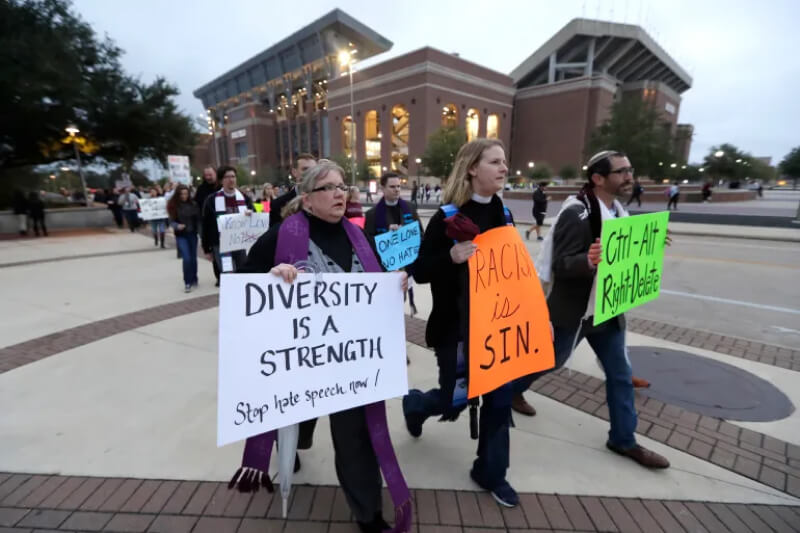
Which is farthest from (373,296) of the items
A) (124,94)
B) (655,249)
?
(124,94)

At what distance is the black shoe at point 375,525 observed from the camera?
6.70 ft

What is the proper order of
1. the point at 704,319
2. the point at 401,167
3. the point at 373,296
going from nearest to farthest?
the point at 373,296 < the point at 704,319 < the point at 401,167

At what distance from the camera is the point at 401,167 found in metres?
69.8

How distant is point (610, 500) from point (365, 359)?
1.68m

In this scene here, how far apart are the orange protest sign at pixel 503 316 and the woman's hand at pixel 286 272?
2.85 feet

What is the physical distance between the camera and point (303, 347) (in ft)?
6.27

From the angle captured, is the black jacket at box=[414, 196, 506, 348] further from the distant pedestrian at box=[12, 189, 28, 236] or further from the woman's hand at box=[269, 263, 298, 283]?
the distant pedestrian at box=[12, 189, 28, 236]

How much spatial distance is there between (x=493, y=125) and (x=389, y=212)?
234 ft

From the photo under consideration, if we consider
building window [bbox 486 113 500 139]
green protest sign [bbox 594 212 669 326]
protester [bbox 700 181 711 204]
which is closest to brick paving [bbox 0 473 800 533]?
green protest sign [bbox 594 212 669 326]

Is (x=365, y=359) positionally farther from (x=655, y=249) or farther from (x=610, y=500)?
(x=655, y=249)

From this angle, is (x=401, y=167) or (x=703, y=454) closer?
(x=703, y=454)

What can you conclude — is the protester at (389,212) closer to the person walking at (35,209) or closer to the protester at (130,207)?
the protester at (130,207)

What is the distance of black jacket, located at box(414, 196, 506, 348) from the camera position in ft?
7.02

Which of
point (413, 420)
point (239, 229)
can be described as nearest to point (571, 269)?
point (413, 420)
